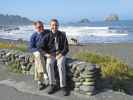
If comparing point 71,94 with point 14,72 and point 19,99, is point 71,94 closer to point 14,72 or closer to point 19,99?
point 19,99

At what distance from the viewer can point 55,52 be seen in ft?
33.3

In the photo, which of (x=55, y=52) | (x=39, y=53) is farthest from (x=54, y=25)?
(x=39, y=53)

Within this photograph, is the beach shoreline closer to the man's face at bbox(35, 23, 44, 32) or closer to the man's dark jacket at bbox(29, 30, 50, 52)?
the man's dark jacket at bbox(29, 30, 50, 52)

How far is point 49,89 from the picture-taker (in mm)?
10062

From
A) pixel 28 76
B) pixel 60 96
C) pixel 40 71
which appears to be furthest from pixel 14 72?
pixel 60 96

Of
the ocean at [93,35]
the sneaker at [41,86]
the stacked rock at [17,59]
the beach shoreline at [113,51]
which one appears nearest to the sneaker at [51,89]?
the sneaker at [41,86]

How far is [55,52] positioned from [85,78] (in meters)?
1.11

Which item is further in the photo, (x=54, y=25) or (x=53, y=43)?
(x=53, y=43)

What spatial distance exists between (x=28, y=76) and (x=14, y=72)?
917 mm

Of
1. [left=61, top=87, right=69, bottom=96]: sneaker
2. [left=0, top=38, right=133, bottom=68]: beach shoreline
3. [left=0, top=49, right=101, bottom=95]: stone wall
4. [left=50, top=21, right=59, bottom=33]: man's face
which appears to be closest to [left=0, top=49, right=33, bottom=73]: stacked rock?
[left=0, top=49, right=101, bottom=95]: stone wall

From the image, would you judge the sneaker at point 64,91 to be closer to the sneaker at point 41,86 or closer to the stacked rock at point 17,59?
the sneaker at point 41,86

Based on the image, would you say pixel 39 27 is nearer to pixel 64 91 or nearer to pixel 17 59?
pixel 64 91

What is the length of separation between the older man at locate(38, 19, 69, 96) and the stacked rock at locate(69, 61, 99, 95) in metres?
0.30

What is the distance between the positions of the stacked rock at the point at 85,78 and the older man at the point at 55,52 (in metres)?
0.30
